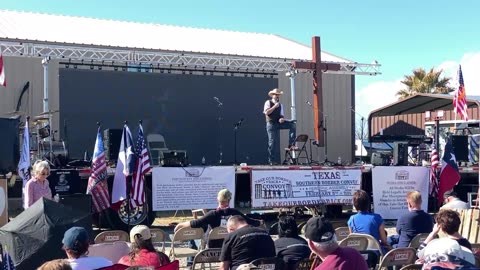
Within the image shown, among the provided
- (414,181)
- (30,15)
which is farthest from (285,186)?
(30,15)

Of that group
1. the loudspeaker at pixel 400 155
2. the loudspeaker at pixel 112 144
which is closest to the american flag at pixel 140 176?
the loudspeaker at pixel 112 144

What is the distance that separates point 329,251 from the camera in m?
4.01

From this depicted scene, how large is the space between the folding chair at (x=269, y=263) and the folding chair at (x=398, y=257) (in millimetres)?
945

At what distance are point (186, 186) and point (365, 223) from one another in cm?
523

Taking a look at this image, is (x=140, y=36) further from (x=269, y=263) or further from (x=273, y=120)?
(x=269, y=263)

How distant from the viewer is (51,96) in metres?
18.7

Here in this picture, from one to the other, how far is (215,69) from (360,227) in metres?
14.9

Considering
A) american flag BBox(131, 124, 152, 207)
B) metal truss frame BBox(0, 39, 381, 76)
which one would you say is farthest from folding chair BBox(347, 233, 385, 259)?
metal truss frame BBox(0, 39, 381, 76)

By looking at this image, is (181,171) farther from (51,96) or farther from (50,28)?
(50,28)

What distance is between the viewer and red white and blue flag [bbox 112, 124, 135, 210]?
10.2 meters

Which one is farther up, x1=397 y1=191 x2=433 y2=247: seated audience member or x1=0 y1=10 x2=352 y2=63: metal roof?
x1=0 y1=10 x2=352 y2=63: metal roof

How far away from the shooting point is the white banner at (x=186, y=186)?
36.4ft

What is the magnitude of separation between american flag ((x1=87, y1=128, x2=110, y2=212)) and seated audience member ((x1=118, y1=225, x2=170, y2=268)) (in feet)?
17.8

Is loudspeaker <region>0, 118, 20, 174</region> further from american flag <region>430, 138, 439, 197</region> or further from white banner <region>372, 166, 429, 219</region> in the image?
american flag <region>430, 138, 439, 197</region>
